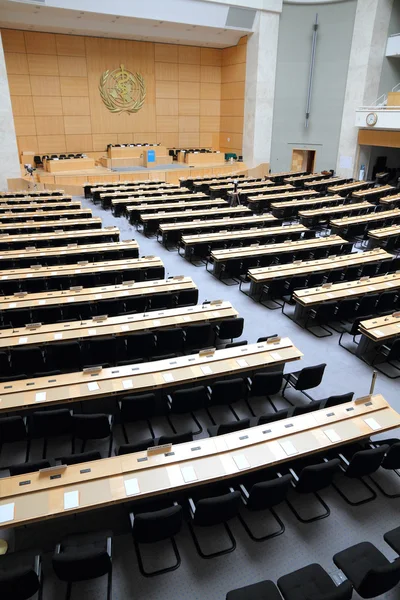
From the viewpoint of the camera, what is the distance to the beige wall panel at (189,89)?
24.2m

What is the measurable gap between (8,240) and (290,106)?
701 inches

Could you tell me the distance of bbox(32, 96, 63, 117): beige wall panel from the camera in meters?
20.7

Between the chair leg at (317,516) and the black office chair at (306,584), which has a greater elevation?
the black office chair at (306,584)

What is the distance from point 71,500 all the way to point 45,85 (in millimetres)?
22033

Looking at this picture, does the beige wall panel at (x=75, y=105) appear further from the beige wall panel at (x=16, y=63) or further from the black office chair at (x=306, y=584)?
the black office chair at (x=306, y=584)

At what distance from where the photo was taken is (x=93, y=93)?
2180 centimetres

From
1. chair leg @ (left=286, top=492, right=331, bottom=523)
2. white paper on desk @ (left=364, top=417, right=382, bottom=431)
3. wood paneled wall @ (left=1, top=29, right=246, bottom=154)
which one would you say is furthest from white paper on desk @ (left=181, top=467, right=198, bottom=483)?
wood paneled wall @ (left=1, top=29, right=246, bottom=154)

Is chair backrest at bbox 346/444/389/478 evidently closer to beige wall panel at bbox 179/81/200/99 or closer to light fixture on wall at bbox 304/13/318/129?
light fixture on wall at bbox 304/13/318/129

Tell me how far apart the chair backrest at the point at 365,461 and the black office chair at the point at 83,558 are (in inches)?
87.4

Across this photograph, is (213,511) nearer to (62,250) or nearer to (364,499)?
(364,499)

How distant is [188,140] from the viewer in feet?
82.9

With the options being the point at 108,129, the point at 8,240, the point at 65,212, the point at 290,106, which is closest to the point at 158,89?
the point at 108,129

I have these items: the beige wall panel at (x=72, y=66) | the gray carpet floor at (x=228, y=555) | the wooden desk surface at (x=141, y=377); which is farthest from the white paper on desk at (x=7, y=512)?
the beige wall panel at (x=72, y=66)

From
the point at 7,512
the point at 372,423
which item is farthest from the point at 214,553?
the point at 372,423
